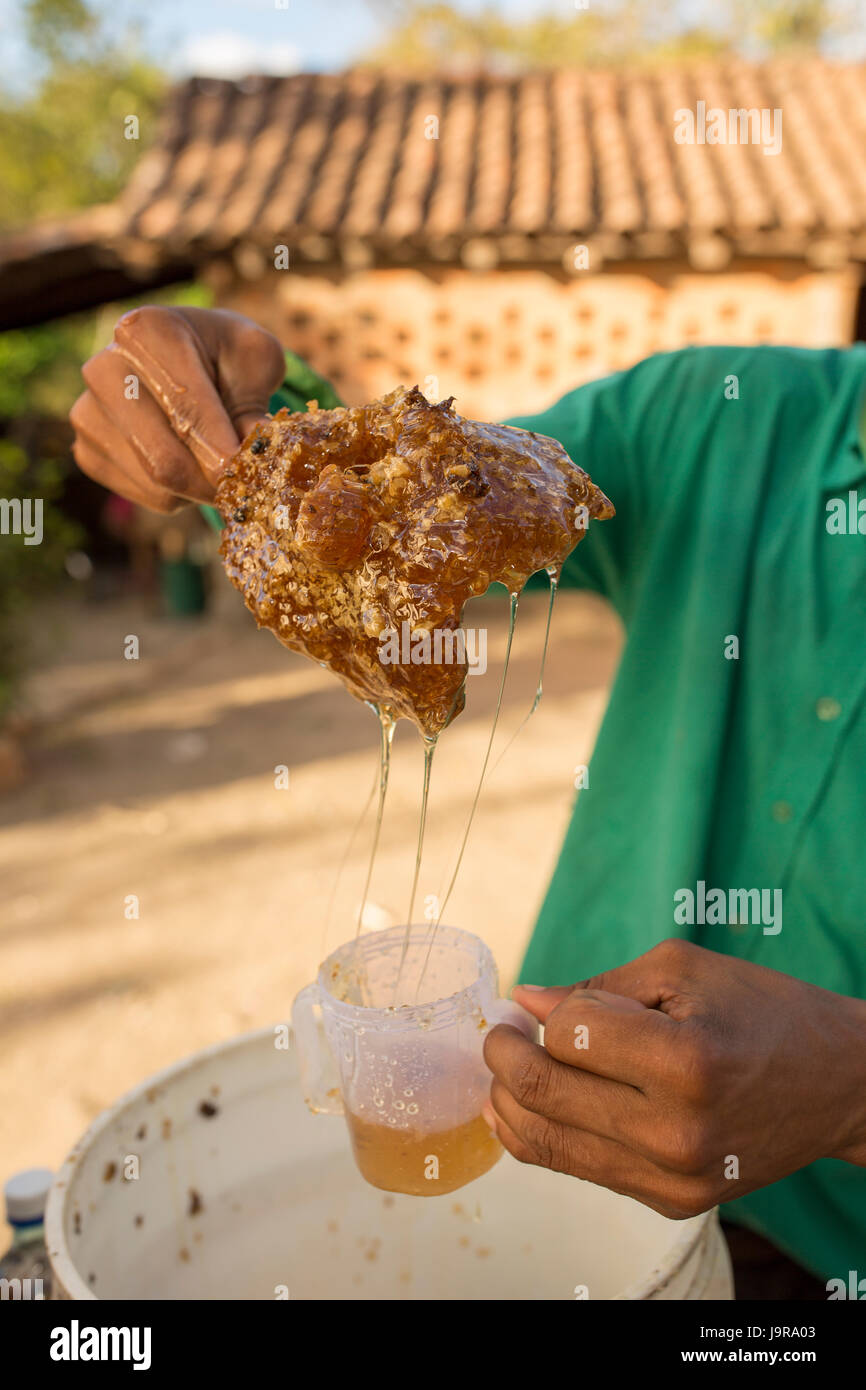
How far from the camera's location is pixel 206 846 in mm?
5703

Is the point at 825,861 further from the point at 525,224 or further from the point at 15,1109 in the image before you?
the point at 525,224

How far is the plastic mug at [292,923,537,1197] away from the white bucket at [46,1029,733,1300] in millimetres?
165

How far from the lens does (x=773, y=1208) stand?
1656mm

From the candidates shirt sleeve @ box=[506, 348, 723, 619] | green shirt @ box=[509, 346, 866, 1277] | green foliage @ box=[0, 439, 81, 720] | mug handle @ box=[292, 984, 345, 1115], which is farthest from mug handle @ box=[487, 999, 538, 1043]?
green foliage @ box=[0, 439, 81, 720]

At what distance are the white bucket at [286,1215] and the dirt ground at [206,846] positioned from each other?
1.76 meters

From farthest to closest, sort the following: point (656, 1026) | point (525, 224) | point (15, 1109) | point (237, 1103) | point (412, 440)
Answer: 1. point (525, 224)
2. point (15, 1109)
3. point (237, 1103)
4. point (412, 440)
5. point (656, 1026)

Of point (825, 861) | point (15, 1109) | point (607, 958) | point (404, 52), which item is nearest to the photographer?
point (825, 861)

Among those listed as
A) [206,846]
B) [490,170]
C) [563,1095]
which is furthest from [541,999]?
[490,170]

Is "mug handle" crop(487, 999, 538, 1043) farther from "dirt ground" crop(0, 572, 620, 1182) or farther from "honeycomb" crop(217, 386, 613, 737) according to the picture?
"dirt ground" crop(0, 572, 620, 1182)

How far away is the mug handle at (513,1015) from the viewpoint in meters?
1.27

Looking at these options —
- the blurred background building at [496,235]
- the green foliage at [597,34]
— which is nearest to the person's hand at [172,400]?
the blurred background building at [496,235]

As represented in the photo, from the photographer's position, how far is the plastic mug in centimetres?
121

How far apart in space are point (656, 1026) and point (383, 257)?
825 cm

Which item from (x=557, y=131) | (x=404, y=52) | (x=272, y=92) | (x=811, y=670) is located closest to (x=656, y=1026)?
(x=811, y=670)
